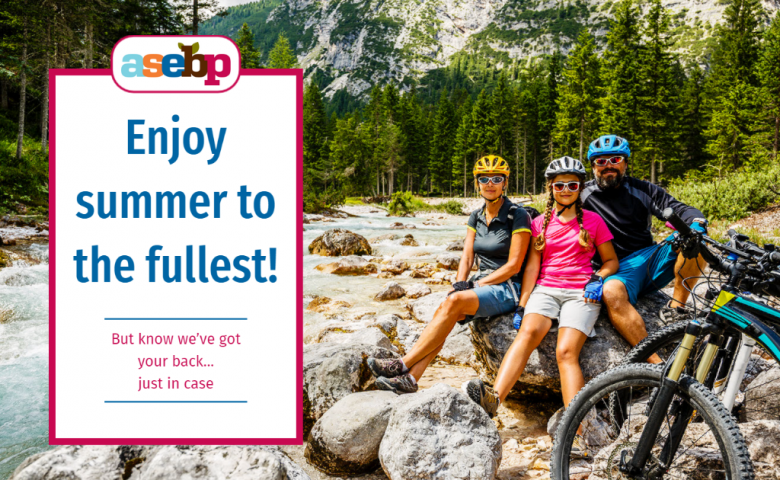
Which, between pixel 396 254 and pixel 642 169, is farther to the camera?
pixel 642 169

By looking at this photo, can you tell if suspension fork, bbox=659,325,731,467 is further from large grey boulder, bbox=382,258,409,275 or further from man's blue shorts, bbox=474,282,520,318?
large grey boulder, bbox=382,258,409,275

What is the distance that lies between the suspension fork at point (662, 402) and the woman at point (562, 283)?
103 centimetres

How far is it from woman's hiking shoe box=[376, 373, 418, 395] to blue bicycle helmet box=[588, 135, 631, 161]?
2.48m

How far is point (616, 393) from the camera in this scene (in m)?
2.49

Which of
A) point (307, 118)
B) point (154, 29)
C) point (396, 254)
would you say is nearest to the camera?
point (396, 254)

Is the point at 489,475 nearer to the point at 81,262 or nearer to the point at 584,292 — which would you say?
the point at 584,292

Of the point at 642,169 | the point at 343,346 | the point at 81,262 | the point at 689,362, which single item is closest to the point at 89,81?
the point at 81,262

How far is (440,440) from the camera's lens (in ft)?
9.68

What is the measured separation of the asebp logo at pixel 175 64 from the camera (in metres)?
2.66

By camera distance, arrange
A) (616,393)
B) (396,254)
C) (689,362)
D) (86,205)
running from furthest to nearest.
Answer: (396,254)
(86,205)
(616,393)
(689,362)

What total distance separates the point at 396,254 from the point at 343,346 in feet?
35.5

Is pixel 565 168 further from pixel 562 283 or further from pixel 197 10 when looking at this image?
pixel 197 10

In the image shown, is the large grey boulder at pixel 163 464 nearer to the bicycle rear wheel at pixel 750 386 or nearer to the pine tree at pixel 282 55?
the bicycle rear wheel at pixel 750 386

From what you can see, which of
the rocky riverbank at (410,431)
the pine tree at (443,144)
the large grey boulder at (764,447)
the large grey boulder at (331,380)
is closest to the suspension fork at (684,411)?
the large grey boulder at (764,447)
